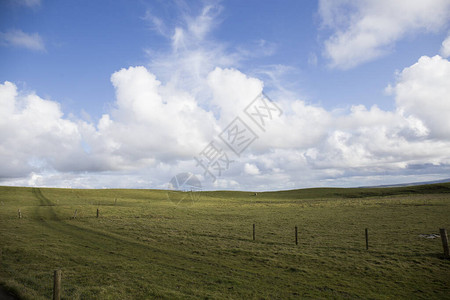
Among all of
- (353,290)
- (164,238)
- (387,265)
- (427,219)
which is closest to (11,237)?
(164,238)

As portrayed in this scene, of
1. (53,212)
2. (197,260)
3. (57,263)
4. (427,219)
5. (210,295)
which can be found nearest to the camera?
(210,295)

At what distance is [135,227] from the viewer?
32000mm

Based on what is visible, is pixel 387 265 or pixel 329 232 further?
pixel 329 232

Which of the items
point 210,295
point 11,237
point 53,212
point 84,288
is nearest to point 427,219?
point 210,295

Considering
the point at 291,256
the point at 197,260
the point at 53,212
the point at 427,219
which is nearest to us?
the point at 197,260

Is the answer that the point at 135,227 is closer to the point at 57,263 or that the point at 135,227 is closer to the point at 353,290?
the point at 57,263

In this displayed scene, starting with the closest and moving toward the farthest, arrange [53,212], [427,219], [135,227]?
[135,227] → [427,219] → [53,212]

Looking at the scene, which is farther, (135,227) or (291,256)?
(135,227)

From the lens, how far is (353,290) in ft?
44.6

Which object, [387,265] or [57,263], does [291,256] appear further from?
[57,263]

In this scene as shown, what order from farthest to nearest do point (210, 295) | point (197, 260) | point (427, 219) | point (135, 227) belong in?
point (427, 219)
point (135, 227)
point (197, 260)
point (210, 295)

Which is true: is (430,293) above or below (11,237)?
below

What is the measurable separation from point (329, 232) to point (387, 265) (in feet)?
39.2

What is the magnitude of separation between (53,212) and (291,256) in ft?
138
